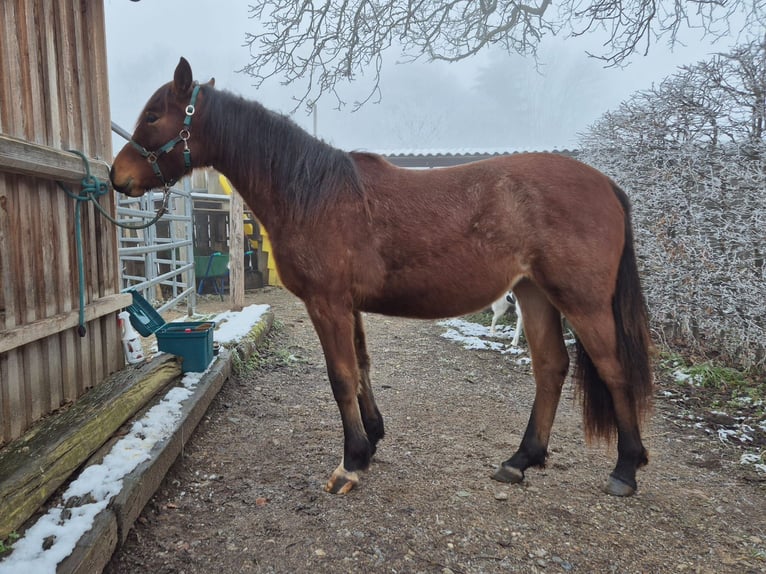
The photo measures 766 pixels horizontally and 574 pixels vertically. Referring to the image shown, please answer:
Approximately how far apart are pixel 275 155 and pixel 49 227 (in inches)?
46.7

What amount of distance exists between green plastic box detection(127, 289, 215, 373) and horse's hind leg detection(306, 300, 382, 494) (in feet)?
4.65

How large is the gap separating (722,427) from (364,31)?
23.1 feet

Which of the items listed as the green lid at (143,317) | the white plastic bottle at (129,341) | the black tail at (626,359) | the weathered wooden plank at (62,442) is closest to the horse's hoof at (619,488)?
the black tail at (626,359)

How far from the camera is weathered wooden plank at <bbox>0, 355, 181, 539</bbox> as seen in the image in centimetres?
156

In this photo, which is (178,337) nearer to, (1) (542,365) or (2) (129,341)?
(2) (129,341)

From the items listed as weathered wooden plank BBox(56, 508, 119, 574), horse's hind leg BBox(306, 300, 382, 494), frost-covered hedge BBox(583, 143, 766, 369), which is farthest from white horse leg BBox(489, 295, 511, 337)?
weathered wooden plank BBox(56, 508, 119, 574)

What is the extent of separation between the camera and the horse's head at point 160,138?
2281mm

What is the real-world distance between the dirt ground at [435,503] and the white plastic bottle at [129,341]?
645 millimetres

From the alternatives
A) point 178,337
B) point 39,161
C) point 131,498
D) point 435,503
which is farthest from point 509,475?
point 39,161

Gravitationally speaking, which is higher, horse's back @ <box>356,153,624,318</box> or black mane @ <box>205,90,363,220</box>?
black mane @ <box>205,90,363,220</box>

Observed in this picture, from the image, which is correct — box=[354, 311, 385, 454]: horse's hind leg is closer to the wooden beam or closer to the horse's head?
the horse's head

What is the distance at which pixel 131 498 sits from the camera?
1821 millimetres

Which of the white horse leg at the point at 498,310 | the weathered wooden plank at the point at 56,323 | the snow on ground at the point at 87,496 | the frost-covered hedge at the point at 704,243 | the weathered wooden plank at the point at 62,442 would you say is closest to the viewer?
the snow on ground at the point at 87,496

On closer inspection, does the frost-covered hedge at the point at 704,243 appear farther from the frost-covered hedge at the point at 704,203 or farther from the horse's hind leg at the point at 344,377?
the horse's hind leg at the point at 344,377
